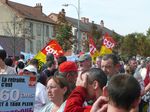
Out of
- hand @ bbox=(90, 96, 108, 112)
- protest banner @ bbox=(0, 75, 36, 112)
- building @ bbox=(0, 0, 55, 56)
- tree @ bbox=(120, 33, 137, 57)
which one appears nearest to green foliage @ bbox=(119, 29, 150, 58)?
tree @ bbox=(120, 33, 137, 57)

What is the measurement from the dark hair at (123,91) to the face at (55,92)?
6.40 feet

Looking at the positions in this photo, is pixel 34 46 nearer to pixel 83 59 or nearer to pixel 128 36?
pixel 128 36

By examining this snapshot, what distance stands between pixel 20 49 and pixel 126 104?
200ft

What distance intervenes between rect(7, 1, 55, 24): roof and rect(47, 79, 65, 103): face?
65319 millimetres

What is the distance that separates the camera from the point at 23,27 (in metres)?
62.4

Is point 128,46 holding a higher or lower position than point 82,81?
higher

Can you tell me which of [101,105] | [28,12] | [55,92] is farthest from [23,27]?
[101,105]

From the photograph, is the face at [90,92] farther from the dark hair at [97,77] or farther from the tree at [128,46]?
the tree at [128,46]

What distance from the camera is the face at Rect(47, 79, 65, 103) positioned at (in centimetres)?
500

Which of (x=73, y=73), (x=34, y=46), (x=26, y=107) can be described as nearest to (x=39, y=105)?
(x=26, y=107)

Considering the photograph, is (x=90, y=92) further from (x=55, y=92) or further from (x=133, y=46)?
(x=133, y=46)

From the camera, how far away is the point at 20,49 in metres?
63.5

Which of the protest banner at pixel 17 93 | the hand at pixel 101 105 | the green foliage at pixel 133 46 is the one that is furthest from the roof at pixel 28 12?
the hand at pixel 101 105

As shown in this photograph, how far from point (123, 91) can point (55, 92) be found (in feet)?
6.96
